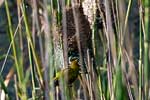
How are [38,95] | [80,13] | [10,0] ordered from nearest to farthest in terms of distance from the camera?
[80,13] < [38,95] < [10,0]

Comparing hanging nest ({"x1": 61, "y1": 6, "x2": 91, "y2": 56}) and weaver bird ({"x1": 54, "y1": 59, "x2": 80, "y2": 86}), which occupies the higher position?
hanging nest ({"x1": 61, "y1": 6, "x2": 91, "y2": 56})

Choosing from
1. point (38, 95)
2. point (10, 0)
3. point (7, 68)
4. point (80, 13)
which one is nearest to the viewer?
point (80, 13)

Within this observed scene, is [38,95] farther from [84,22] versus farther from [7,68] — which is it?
[7,68]

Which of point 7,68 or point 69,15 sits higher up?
point 69,15

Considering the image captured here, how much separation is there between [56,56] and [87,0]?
14cm

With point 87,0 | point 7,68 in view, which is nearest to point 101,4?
point 87,0

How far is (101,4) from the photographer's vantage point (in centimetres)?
108

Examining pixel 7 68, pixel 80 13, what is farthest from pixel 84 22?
pixel 7 68

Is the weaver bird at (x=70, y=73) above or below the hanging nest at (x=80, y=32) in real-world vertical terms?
below

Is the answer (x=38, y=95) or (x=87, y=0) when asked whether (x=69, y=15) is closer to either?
(x=87, y=0)

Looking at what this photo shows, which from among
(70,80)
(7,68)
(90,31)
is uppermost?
(90,31)

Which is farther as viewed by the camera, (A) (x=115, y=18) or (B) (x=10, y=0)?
(B) (x=10, y=0)

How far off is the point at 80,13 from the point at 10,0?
88.4 inches

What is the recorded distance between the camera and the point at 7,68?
2777 mm
